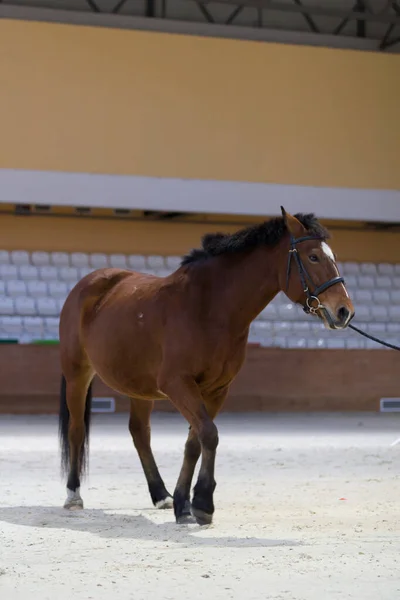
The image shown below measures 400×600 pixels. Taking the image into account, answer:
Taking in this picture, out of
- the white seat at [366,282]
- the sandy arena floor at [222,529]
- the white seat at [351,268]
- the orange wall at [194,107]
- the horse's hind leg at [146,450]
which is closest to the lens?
the sandy arena floor at [222,529]

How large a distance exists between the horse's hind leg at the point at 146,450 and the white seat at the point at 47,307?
26.3ft

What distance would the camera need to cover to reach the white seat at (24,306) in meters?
14.6

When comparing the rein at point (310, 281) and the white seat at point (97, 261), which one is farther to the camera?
the white seat at point (97, 261)

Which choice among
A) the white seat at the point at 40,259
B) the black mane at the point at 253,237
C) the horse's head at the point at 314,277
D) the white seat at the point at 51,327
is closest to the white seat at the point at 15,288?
the white seat at the point at 40,259

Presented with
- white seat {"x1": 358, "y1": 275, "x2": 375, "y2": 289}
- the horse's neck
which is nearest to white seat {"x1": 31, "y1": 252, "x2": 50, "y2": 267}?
white seat {"x1": 358, "y1": 275, "x2": 375, "y2": 289}

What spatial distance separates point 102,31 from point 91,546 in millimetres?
10934

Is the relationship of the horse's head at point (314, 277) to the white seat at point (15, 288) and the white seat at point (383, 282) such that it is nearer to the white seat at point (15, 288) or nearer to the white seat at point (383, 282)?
the white seat at point (15, 288)

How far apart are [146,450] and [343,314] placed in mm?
1930

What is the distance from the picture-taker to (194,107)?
590 inches

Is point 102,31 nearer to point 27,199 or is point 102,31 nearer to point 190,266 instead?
point 27,199

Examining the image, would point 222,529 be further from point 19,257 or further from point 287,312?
point 287,312

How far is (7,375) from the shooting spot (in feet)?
44.0

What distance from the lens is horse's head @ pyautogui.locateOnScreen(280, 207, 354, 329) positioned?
5.37 metres

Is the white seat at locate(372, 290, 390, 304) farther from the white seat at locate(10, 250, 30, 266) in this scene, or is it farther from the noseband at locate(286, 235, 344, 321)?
the noseband at locate(286, 235, 344, 321)
